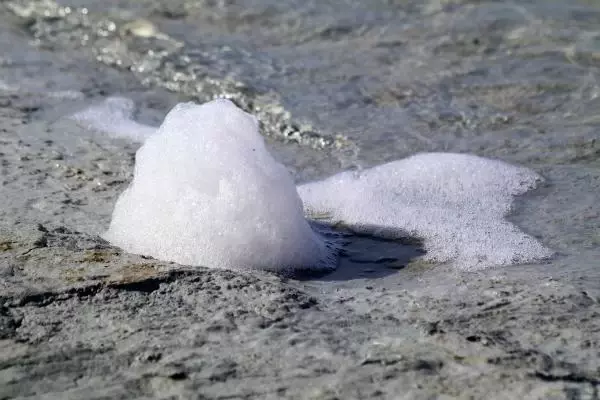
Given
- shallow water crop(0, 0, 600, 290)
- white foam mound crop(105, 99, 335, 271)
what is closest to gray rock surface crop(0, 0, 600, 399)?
shallow water crop(0, 0, 600, 290)

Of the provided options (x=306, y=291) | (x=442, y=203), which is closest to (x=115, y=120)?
(x=442, y=203)

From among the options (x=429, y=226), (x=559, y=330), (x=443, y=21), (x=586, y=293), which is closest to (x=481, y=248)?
(x=429, y=226)

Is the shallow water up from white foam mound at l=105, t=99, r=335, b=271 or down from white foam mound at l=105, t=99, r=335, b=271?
up

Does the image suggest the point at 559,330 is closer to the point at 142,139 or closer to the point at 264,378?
the point at 264,378

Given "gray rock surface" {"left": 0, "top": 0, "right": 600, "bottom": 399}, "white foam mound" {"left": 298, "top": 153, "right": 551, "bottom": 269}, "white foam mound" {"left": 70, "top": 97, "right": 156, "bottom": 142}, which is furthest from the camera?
"white foam mound" {"left": 70, "top": 97, "right": 156, "bottom": 142}

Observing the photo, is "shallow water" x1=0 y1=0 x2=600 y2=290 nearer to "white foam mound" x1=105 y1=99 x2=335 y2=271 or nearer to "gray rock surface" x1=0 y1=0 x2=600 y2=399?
"gray rock surface" x1=0 y1=0 x2=600 y2=399

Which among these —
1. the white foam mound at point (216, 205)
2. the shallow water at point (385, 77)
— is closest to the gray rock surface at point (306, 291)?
the shallow water at point (385, 77)

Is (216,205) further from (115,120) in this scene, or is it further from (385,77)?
(385,77)
